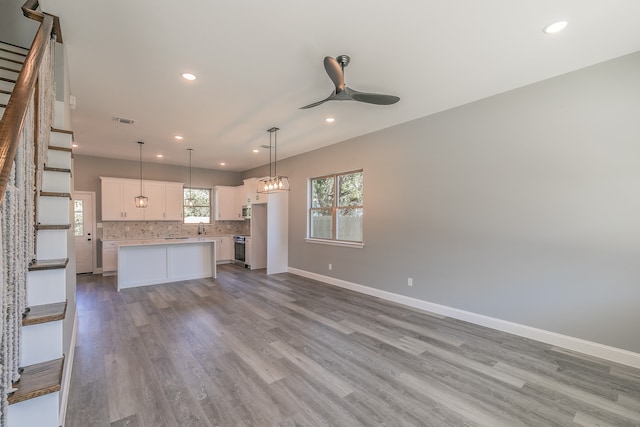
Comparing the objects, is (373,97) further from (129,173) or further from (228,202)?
(129,173)

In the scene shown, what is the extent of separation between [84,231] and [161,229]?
1654 mm

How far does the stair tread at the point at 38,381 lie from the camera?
118cm

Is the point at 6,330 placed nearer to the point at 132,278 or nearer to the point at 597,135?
the point at 597,135

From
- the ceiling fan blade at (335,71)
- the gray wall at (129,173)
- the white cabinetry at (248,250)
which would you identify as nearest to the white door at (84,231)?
the gray wall at (129,173)

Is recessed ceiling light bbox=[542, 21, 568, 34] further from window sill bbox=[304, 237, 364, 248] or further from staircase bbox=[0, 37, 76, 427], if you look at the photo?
staircase bbox=[0, 37, 76, 427]

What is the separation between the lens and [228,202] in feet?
28.1

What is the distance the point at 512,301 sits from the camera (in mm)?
3355

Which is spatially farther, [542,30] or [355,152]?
[355,152]

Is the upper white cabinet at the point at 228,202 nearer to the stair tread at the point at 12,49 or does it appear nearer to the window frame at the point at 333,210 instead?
the window frame at the point at 333,210

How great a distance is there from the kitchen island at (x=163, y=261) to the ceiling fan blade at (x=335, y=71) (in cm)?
492

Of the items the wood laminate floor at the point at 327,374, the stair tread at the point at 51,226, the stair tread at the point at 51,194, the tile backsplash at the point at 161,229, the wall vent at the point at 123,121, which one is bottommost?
the wood laminate floor at the point at 327,374

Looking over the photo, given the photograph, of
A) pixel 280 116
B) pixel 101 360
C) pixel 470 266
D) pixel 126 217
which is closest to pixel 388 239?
pixel 470 266

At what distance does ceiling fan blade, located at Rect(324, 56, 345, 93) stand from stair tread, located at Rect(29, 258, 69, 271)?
227 centimetres

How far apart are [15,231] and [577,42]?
13.5 feet
